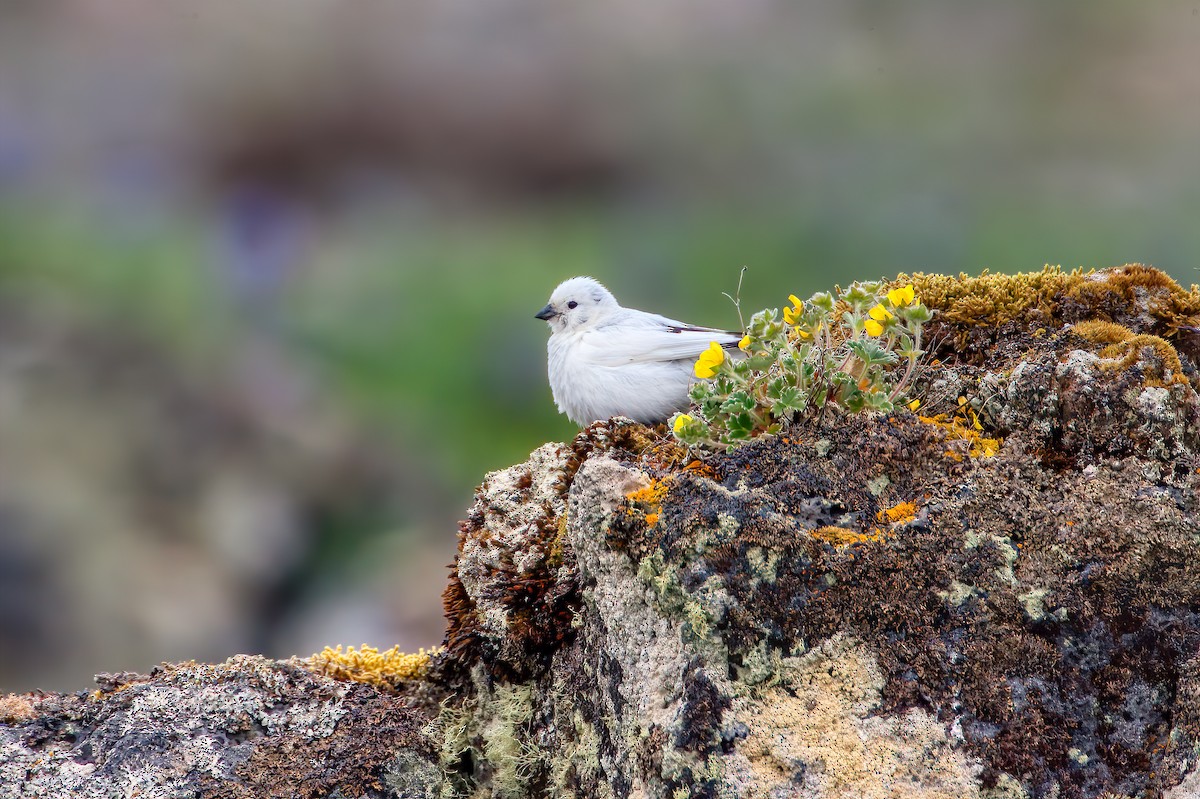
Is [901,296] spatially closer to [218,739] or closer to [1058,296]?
[1058,296]

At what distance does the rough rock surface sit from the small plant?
10 cm

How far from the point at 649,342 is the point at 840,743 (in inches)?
106

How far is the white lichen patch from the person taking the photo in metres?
2.81

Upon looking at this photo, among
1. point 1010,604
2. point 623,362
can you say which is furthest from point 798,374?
point 623,362

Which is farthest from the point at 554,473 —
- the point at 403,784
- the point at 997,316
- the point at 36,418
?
the point at 36,418

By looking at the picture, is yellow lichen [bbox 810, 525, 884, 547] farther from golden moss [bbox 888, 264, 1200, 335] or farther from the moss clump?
golden moss [bbox 888, 264, 1200, 335]

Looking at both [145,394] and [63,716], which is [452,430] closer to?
[145,394]

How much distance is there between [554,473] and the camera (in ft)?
13.5

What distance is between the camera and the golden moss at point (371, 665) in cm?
416

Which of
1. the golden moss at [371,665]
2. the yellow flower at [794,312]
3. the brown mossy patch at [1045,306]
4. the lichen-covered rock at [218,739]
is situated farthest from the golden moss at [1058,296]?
the lichen-covered rock at [218,739]

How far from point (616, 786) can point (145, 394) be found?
14312 mm

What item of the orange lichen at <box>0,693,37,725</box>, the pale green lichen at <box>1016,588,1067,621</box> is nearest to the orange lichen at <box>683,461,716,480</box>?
the pale green lichen at <box>1016,588,1067,621</box>

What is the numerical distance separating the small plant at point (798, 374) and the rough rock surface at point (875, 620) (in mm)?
102

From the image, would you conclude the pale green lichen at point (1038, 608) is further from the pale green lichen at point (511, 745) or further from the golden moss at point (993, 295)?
the pale green lichen at point (511, 745)
